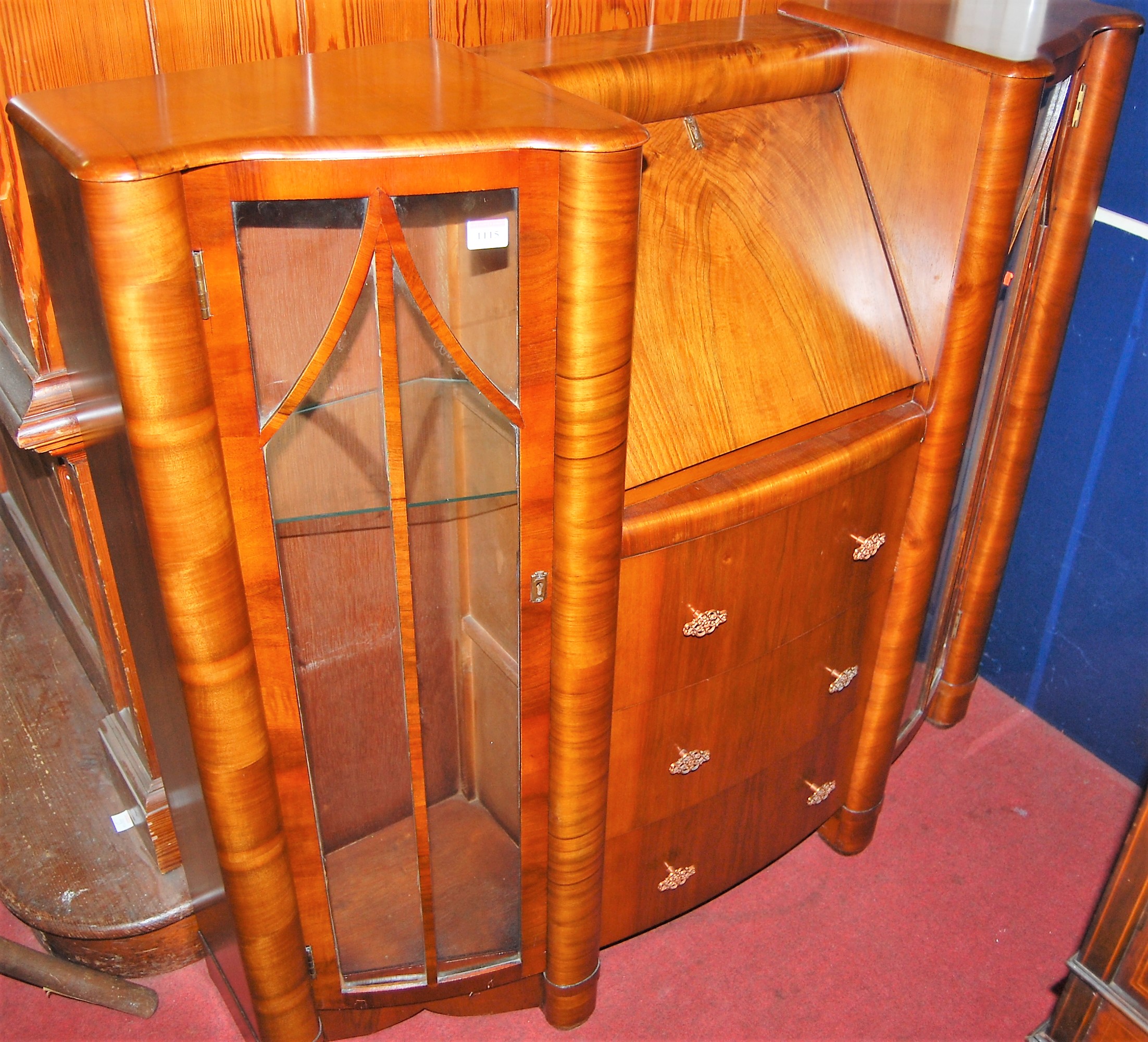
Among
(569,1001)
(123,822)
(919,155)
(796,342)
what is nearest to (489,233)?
(796,342)

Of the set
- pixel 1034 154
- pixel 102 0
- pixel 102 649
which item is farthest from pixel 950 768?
pixel 102 0

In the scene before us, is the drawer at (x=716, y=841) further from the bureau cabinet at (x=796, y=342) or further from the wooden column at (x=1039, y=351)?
the wooden column at (x=1039, y=351)

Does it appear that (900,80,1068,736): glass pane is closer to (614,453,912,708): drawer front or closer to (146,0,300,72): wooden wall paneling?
(614,453,912,708): drawer front

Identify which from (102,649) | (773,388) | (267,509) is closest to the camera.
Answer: (267,509)

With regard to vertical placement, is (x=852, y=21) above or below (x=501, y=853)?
above

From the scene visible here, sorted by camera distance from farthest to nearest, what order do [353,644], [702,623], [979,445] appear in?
[979,445] → [702,623] → [353,644]

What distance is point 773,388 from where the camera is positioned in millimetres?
1597

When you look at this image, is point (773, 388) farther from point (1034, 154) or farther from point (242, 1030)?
point (242, 1030)

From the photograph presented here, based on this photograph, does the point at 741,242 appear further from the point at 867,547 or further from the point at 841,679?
the point at 841,679

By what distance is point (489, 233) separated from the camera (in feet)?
3.84

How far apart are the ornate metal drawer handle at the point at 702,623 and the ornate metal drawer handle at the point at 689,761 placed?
0.71ft

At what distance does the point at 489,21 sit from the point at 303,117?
1.88 feet

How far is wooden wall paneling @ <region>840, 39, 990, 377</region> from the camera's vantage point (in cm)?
161

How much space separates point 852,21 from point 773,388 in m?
0.60
